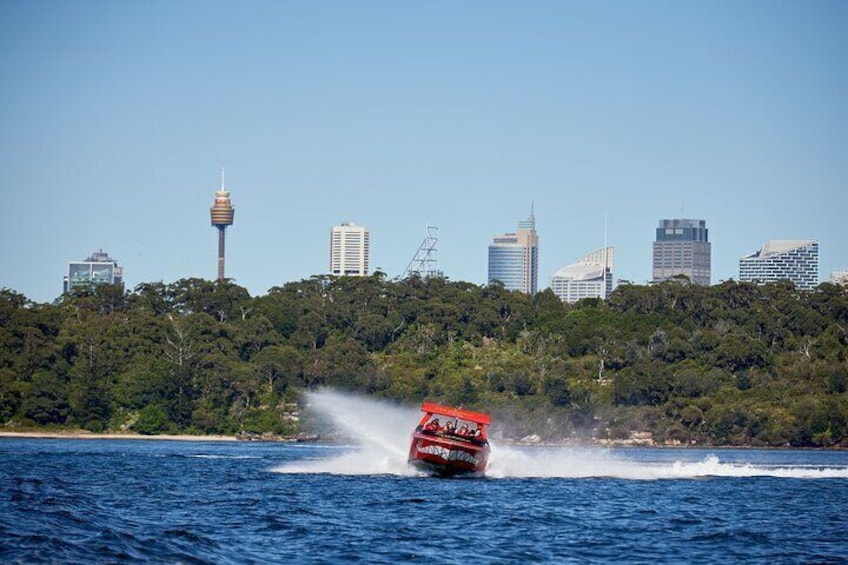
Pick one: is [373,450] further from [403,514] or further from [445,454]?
[403,514]

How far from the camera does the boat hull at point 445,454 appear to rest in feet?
253

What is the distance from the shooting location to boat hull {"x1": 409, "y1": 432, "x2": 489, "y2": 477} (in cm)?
7706

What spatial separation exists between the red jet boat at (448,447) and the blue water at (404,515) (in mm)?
987

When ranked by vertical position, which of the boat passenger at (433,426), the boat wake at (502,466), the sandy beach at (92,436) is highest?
the boat passenger at (433,426)

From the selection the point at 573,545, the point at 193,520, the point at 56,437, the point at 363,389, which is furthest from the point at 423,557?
the point at 363,389

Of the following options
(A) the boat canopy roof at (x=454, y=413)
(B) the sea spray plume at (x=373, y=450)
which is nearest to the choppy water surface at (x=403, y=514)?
(B) the sea spray plume at (x=373, y=450)

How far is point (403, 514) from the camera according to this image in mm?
60781

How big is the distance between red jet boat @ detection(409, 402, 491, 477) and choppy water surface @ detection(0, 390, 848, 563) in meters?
0.94

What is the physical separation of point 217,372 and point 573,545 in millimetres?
140457

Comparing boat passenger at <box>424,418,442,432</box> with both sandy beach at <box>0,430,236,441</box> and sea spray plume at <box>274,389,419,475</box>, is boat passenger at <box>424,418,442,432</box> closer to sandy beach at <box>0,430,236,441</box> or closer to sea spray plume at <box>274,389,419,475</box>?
sea spray plume at <box>274,389,419,475</box>

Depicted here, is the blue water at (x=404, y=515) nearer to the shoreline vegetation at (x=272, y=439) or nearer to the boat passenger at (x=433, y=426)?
the boat passenger at (x=433, y=426)

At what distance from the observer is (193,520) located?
56.7m

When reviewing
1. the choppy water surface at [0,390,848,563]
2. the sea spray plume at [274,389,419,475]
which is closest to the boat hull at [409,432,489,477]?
the choppy water surface at [0,390,848,563]

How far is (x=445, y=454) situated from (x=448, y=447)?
369 millimetres
